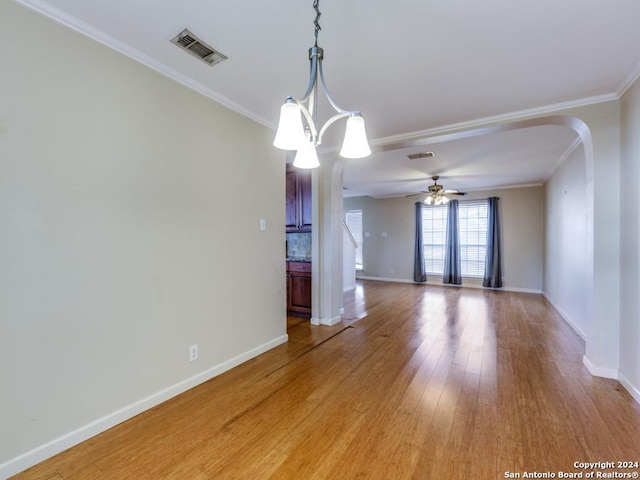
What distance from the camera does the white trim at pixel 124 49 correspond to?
1.62 meters

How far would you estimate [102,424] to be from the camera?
1.85 metres

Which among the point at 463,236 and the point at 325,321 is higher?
the point at 463,236

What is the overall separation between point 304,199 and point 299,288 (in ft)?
4.48

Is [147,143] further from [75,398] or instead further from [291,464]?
[291,464]

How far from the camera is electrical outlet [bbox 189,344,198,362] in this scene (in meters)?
2.39

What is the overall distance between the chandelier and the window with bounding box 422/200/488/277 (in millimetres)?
7001

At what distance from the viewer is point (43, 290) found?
1627mm

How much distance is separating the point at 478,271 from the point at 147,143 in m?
7.68

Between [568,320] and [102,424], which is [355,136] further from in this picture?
[568,320]

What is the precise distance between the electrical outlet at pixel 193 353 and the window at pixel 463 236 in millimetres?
6877

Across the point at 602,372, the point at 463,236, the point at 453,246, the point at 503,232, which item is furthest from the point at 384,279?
the point at 602,372

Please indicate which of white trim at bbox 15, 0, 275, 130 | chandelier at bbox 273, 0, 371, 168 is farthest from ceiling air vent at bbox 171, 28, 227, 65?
chandelier at bbox 273, 0, 371, 168

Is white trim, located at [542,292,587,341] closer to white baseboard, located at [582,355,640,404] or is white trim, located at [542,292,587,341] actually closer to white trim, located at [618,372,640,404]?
white baseboard, located at [582,355,640,404]

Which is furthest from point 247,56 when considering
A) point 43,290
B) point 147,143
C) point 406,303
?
point 406,303
